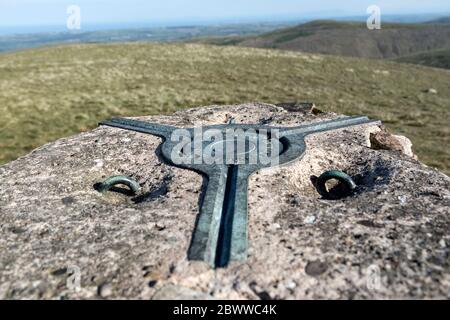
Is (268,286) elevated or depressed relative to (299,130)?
depressed

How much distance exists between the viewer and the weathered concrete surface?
8.29ft

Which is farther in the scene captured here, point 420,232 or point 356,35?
point 356,35

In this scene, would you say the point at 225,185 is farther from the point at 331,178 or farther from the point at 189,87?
the point at 189,87

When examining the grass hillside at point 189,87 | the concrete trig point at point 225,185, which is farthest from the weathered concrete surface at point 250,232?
the grass hillside at point 189,87

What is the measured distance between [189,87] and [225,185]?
41.9 ft

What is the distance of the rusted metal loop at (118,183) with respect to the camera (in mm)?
3896

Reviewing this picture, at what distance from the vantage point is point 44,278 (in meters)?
2.63

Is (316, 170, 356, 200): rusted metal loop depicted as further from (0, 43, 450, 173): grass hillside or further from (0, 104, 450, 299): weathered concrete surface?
(0, 43, 450, 173): grass hillside

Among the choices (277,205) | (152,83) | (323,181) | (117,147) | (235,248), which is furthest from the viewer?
(152,83)

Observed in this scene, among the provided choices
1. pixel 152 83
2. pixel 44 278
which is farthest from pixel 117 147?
pixel 152 83

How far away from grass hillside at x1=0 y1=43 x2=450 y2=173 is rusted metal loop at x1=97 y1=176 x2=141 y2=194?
5.91m

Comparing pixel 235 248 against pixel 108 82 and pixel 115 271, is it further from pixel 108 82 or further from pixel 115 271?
pixel 108 82

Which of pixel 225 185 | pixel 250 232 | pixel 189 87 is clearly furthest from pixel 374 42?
pixel 250 232
